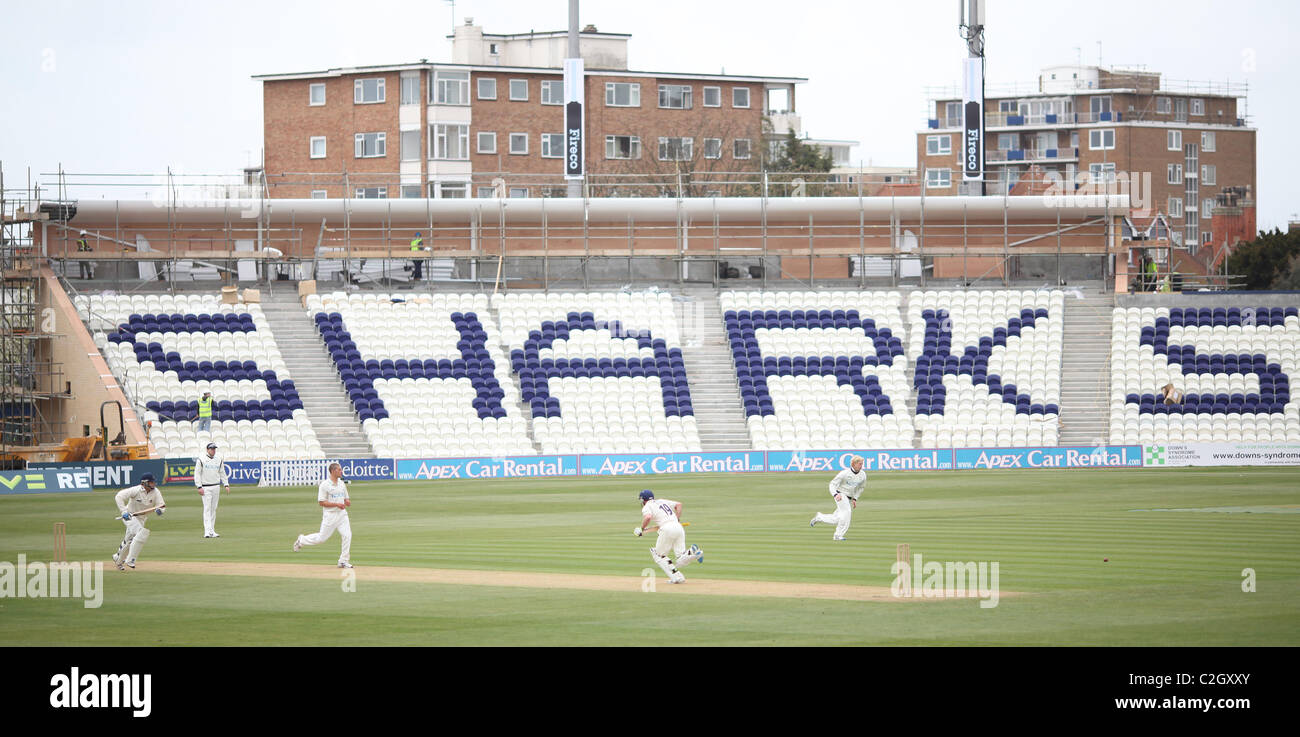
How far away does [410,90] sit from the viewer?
82.4 m

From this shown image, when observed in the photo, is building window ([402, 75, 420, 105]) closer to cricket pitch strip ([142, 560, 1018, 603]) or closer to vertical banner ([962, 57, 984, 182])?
vertical banner ([962, 57, 984, 182])

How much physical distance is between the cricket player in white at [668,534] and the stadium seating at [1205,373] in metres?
33.1

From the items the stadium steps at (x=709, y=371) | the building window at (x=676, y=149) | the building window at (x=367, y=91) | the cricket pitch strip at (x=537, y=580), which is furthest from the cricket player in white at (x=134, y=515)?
the building window at (x=676, y=149)

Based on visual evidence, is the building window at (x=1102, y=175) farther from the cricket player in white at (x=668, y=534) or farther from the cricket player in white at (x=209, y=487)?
the cricket player in white at (x=668, y=534)

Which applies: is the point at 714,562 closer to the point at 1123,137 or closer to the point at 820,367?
the point at 820,367

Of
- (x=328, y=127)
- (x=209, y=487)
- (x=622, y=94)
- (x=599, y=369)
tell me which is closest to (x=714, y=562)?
(x=209, y=487)

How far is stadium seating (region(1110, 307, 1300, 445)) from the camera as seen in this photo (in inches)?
2021

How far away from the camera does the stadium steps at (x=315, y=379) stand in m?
49.6

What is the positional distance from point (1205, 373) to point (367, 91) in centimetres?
4897

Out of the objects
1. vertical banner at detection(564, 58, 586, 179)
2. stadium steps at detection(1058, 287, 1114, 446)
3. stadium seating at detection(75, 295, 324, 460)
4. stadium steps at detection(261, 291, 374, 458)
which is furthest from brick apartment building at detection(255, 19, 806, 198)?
stadium steps at detection(1058, 287, 1114, 446)

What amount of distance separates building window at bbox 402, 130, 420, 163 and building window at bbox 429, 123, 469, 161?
82 centimetres
